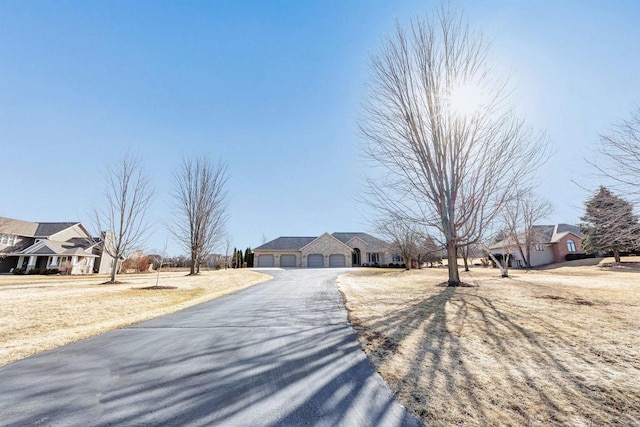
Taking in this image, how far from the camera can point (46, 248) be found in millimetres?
31469

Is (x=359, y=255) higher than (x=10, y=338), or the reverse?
(x=359, y=255)

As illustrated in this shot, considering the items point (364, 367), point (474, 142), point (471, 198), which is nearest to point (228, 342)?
point (364, 367)

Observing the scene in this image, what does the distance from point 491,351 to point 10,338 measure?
350 inches

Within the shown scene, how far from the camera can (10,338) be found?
5438 millimetres

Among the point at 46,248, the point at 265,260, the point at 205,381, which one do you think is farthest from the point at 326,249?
the point at 205,381

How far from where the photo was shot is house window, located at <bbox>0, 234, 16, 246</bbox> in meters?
30.8

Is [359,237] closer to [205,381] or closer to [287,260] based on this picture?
[287,260]

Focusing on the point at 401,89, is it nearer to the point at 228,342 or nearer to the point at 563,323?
the point at 563,323

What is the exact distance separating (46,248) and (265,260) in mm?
25501

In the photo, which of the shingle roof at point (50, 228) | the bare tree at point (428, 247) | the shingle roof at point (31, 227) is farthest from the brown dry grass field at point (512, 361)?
the shingle roof at point (50, 228)

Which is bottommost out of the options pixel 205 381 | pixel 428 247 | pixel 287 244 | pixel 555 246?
pixel 205 381

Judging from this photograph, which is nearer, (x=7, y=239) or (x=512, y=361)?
(x=512, y=361)

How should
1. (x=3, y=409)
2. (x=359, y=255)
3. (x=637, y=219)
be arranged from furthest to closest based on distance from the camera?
(x=359, y=255) → (x=637, y=219) → (x=3, y=409)

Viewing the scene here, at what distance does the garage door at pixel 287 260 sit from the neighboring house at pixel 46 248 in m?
20.8
